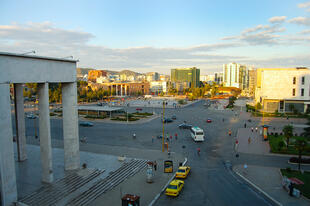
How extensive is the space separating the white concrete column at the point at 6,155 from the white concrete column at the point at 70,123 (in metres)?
6.14

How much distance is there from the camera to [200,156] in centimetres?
2889

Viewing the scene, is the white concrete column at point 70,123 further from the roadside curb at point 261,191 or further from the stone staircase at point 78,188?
the roadside curb at point 261,191

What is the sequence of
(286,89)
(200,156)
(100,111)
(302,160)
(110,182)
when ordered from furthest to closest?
(286,89) < (100,111) < (200,156) < (302,160) < (110,182)

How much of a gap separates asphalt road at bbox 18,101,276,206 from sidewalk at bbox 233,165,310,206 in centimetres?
117

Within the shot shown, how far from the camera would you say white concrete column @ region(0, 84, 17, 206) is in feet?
50.3

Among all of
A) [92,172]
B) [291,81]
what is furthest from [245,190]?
[291,81]

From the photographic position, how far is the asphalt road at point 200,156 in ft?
59.2

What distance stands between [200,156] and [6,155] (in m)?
21.1

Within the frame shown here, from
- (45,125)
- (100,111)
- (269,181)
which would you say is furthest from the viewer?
(100,111)

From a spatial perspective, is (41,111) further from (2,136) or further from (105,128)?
(105,128)

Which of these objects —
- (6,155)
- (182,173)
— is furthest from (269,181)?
(6,155)

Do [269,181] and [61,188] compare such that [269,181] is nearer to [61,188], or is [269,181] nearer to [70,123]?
[61,188]

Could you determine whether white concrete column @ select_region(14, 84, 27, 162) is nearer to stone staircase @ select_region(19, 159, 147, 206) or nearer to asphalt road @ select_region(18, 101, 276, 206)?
stone staircase @ select_region(19, 159, 147, 206)

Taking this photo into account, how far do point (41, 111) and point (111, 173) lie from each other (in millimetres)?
8762
